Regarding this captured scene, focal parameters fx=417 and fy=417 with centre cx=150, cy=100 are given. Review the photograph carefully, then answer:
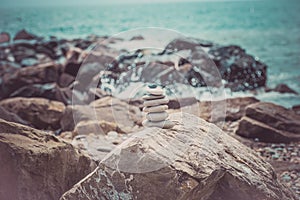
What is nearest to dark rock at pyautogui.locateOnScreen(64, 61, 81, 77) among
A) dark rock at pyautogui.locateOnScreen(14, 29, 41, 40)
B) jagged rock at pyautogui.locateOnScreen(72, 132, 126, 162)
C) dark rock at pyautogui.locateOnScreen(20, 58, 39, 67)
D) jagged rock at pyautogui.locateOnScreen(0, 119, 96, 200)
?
dark rock at pyautogui.locateOnScreen(20, 58, 39, 67)

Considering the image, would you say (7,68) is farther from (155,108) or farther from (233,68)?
(155,108)

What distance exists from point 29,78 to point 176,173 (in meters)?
3.92

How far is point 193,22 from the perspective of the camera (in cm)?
851

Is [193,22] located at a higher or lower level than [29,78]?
higher

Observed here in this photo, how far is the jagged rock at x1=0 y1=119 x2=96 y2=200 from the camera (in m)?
1.67

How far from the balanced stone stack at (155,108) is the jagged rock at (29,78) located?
→ 3.35m

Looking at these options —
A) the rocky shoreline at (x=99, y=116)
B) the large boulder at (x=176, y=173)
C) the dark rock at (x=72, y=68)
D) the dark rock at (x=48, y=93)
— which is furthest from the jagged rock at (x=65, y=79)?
the large boulder at (x=176, y=173)

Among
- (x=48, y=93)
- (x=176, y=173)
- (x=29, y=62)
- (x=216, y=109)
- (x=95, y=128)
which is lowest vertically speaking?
(x=29, y=62)

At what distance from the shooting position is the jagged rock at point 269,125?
3.04m

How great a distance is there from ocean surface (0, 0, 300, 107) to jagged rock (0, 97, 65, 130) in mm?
3757

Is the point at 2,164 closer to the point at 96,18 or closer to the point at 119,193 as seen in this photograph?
the point at 119,193

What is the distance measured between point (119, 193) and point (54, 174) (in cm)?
33

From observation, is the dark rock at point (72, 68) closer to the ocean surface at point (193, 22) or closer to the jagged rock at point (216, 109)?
the ocean surface at point (193, 22)

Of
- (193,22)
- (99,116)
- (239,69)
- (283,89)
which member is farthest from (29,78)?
(193,22)
